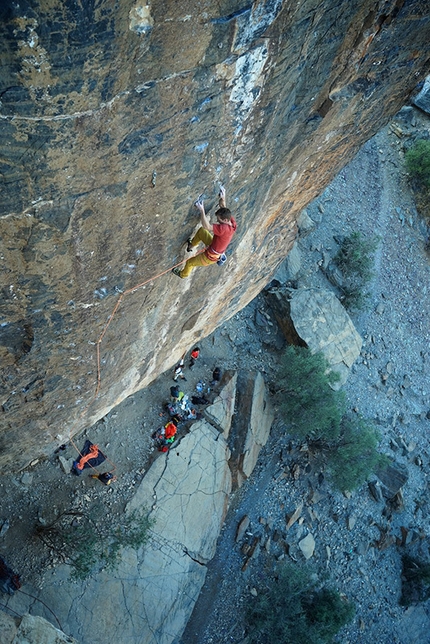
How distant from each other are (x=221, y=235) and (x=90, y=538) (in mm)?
4619

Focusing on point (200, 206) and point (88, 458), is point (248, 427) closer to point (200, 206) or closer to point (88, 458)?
point (88, 458)

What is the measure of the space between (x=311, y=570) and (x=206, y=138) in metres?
8.21

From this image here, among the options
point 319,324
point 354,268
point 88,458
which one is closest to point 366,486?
point 319,324

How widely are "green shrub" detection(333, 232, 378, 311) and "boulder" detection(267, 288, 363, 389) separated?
0.67 metres

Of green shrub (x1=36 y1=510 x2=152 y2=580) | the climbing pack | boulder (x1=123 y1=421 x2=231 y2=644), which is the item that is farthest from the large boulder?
the climbing pack

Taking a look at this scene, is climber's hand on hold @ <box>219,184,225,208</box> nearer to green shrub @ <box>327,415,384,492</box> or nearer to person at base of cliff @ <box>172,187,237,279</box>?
person at base of cliff @ <box>172,187,237,279</box>

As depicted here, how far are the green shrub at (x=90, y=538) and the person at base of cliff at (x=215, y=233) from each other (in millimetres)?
4188

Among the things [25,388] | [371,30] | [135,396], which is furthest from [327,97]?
[135,396]

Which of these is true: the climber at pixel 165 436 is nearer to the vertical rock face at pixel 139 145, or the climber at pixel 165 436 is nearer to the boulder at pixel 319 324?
the vertical rock face at pixel 139 145

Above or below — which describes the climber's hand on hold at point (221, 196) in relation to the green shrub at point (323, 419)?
above

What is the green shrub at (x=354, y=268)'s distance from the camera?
41.9 ft

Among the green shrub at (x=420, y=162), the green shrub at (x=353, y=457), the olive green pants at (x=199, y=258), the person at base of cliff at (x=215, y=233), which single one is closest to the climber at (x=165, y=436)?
the green shrub at (x=353, y=457)

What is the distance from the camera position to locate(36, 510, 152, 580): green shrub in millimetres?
7727

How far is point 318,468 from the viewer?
1127cm
